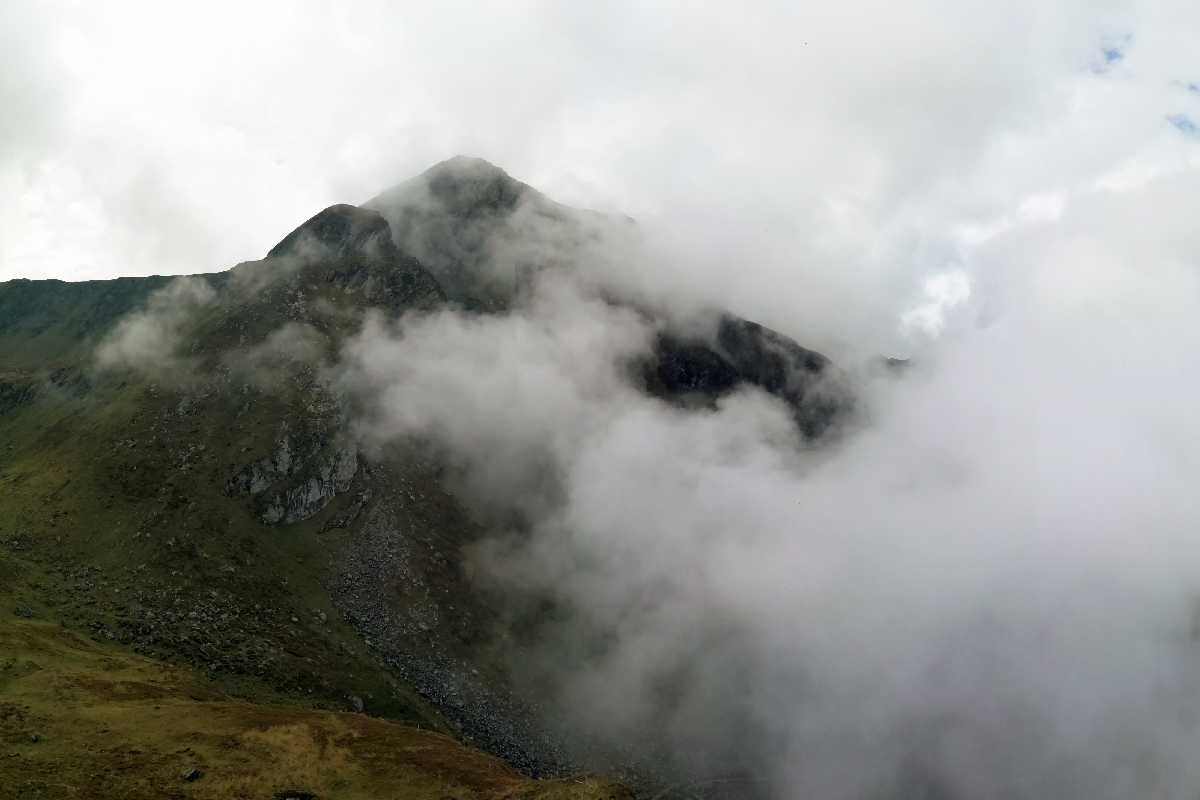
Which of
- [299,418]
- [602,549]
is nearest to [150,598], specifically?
[299,418]

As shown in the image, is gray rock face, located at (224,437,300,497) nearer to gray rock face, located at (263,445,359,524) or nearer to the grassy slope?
gray rock face, located at (263,445,359,524)

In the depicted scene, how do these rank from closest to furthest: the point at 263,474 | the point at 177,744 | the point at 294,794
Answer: the point at 294,794 < the point at 177,744 < the point at 263,474

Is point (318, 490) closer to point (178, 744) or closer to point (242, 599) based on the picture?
point (242, 599)

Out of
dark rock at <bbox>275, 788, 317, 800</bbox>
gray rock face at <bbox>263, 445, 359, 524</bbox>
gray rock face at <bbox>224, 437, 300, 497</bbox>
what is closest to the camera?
dark rock at <bbox>275, 788, 317, 800</bbox>

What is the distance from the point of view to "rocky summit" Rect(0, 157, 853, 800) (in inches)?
2790

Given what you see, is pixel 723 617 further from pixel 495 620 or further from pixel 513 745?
pixel 513 745

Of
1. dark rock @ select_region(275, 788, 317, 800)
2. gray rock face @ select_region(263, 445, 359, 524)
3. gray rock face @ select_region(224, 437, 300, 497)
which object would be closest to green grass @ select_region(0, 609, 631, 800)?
dark rock @ select_region(275, 788, 317, 800)

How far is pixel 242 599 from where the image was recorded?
123m

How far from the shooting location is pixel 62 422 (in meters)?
163

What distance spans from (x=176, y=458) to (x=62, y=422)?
144ft

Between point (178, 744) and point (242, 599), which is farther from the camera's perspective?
point (242, 599)

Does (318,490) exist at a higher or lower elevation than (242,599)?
higher

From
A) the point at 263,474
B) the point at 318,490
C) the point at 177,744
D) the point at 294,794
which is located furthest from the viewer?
the point at 318,490

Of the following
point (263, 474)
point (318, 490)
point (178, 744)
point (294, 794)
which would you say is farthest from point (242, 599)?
point (294, 794)
